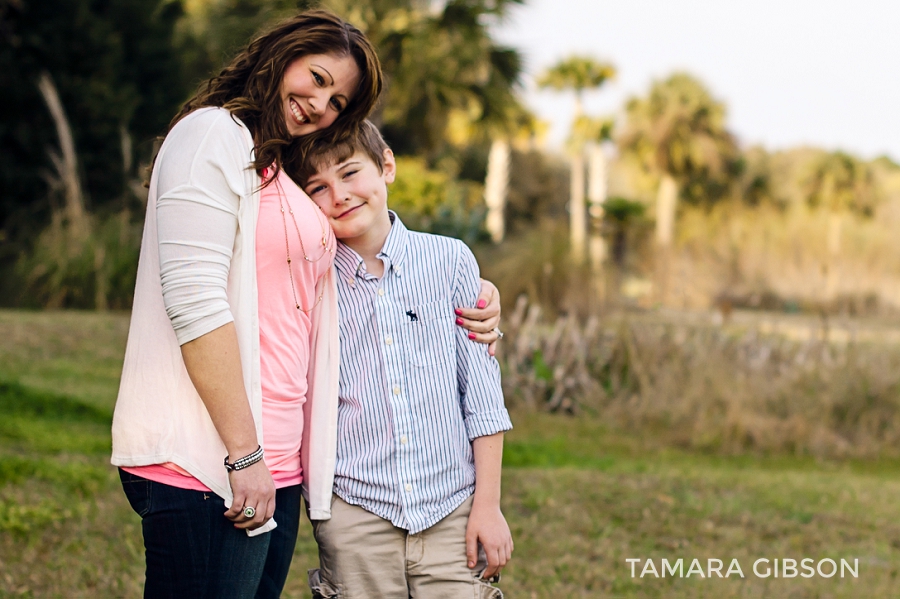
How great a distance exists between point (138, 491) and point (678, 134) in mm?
25711

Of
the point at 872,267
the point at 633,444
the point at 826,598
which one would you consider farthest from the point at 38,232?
the point at 872,267

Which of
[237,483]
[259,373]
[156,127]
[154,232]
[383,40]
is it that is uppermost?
[383,40]

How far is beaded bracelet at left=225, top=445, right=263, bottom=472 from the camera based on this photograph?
158 cm

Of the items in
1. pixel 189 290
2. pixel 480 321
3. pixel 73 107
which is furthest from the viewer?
pixel 73 107

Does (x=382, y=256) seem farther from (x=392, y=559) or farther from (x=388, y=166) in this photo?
(x=392, y=559)

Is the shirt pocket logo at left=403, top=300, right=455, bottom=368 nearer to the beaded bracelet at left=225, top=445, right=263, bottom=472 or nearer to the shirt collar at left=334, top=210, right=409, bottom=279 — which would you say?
the shirt collar at left=334, top=210, right=409, bottom=279

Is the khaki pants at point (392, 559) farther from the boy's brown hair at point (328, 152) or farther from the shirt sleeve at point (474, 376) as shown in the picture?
the boy's brown hair at point (328, 152)

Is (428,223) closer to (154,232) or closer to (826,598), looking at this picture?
(826,598)

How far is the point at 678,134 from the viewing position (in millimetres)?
25641

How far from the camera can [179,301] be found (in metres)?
1.54

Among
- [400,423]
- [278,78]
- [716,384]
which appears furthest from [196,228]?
[716,384]

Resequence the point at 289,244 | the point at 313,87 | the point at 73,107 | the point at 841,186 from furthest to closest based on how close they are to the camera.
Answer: the point at 841,186
the point at 73,107
the point at 313,87
the point at 289,244

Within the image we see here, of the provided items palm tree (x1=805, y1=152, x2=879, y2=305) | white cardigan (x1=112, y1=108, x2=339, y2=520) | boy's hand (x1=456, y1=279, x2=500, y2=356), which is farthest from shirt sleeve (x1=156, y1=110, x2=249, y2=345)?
palm tree (x1=805, y1=152, x2=879, y2=305)

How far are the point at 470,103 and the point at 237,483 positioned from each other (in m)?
14.5
